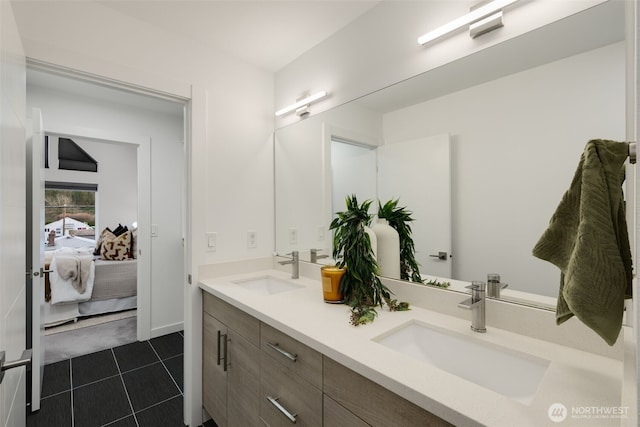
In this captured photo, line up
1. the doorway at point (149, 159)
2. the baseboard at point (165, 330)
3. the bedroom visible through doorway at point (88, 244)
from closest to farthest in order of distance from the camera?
1. the doorway at point (149, 159)
2. the baseboard at point (165, 330)
3. the bedroom visible through doorway at point (88, 244)

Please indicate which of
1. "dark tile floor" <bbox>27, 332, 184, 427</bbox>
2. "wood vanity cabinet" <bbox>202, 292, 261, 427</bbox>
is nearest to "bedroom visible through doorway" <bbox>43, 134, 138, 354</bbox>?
"dark tile floor" <bbox>27, 332, 184, 427</bbox>

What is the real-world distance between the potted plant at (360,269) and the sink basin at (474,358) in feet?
0.62

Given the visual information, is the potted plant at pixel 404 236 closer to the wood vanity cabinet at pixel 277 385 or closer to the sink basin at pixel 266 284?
the wood vanity cabinet at pixel 277 385

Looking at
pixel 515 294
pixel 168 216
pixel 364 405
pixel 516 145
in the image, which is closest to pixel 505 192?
pixel 516 145

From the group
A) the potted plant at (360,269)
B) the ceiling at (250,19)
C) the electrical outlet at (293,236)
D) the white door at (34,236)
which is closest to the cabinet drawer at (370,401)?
the potted plant at (360,269)

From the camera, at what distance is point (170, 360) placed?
8.46 ft

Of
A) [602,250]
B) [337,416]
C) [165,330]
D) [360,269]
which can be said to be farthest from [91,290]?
[602,250]

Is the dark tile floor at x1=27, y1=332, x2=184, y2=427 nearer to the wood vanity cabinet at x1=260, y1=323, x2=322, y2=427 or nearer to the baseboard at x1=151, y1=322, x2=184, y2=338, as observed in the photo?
the baseboard at x1=151, y1=322, x2=184, y2=338

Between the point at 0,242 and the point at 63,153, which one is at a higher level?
the point at 63,153

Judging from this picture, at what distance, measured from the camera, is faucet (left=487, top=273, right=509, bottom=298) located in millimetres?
1115

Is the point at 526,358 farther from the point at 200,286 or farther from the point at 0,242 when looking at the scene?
the point at 200,286

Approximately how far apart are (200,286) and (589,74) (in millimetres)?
2060

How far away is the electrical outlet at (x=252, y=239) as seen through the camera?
211 cm

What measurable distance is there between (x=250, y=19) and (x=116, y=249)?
3.80 m
